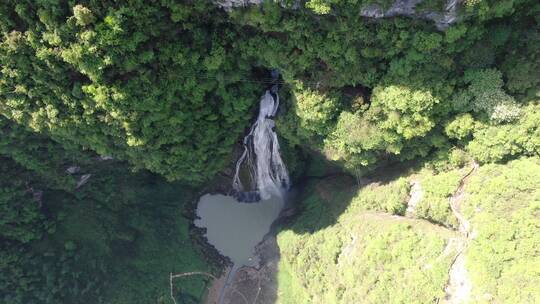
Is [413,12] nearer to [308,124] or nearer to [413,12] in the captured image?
[413,12]

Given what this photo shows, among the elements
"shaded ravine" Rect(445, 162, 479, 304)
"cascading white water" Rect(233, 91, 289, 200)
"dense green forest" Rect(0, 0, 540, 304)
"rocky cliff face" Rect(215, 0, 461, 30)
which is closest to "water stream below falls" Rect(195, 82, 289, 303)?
"cascading white water" Rect(233, 91, 289, 200)

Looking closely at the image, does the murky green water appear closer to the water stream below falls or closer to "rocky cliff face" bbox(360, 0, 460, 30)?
the water stream below falls

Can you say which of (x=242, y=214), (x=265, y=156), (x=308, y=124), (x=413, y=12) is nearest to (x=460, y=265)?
(x=308, y=124)

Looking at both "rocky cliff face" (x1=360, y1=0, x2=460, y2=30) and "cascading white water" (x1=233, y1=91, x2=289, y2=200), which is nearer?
"rocky cliff face" (x1=360, y1=0, x2=460, y2=30)

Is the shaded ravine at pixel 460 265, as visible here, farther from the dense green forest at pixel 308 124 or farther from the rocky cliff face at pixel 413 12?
the rocky cliff face at pixel 413 12

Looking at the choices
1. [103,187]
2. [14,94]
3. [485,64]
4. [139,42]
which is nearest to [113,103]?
[139,42]

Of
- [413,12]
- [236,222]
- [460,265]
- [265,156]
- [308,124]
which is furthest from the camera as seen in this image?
[236,222]

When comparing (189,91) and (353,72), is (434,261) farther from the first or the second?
(189,91)
